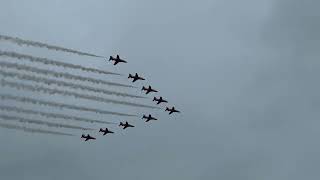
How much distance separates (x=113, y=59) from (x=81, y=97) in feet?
89.0

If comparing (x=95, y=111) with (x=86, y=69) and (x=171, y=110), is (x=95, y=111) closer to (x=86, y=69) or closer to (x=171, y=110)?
(x=86, y=69)

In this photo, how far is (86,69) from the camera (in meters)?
139

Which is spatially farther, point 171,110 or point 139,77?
point 171,110

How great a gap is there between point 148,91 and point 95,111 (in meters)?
34.0

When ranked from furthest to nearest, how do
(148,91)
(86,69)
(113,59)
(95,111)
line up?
(148,91) < (113,59) < (95,111) < (86,69)

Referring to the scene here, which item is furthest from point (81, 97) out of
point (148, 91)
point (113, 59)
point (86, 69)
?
point (148, 91)

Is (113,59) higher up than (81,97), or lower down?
higher up

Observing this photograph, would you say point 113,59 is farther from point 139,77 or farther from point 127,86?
point 127,86

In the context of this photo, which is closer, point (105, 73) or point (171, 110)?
point (105, 73)

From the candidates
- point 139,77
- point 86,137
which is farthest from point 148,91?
point 86,137

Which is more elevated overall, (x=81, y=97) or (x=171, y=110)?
(x=171, y=110)

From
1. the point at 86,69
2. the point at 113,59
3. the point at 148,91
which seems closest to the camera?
the point at 86,69

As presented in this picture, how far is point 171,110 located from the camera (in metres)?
191

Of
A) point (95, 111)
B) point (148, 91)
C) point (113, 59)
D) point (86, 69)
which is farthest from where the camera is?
point (148, 91)
